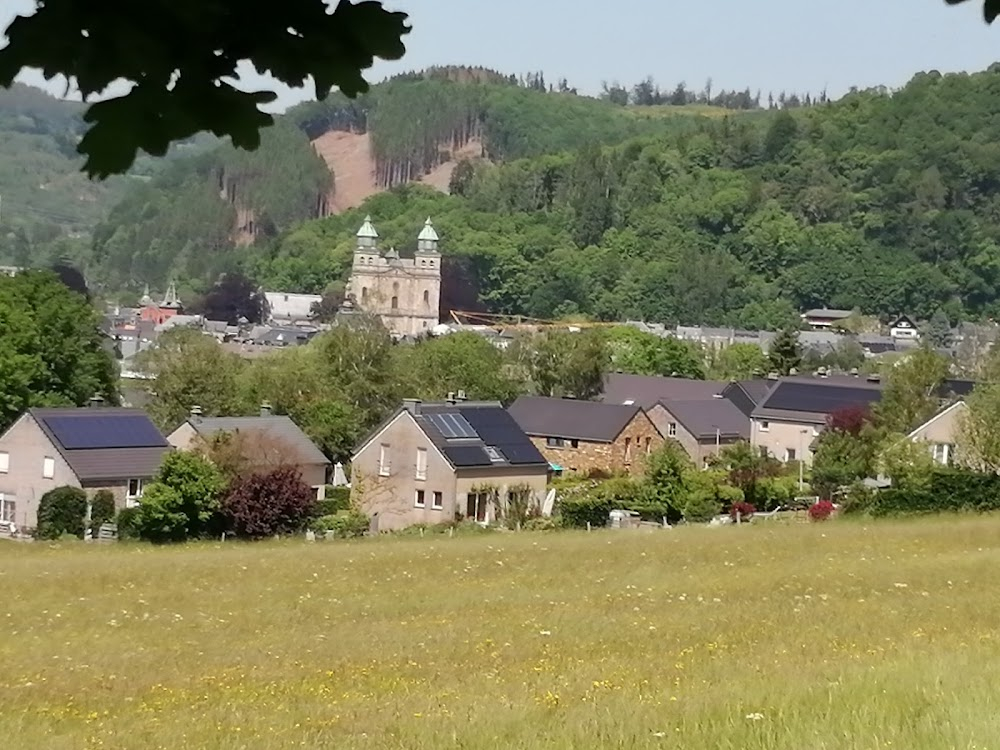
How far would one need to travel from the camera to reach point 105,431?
2090 inches

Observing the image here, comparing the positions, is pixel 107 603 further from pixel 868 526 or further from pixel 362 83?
pixel 362 83

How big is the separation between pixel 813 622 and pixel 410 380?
173ft

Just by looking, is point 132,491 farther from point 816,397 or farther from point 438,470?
point 816,397

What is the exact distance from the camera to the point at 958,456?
2016 inches

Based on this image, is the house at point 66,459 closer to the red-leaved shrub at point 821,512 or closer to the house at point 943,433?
the red-leaved shrub at point 821,512

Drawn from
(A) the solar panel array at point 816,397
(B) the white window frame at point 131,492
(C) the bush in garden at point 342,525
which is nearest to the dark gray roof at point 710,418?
(A) the solar panel array at point 816,397

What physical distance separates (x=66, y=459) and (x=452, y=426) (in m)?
12.4

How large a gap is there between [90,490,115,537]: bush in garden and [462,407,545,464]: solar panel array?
12431 mm

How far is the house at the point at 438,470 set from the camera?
173ft

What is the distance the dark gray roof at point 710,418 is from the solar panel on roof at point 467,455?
2141cm

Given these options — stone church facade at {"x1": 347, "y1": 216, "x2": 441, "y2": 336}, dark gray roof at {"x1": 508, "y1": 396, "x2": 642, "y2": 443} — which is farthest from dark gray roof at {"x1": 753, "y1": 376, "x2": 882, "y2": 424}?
stone church facade at {"x1": 347, "y1": 216, "x2": 441, "y2": 336}

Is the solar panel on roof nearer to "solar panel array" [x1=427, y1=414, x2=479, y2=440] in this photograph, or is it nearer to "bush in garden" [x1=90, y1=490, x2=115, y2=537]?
"solar panel array" [x1=427, y1=414, x2=479, y2=440]

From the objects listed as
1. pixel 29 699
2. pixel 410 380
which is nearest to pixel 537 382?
pixel 410 380

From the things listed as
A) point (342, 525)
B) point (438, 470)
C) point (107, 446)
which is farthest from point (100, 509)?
point (438, 470)
